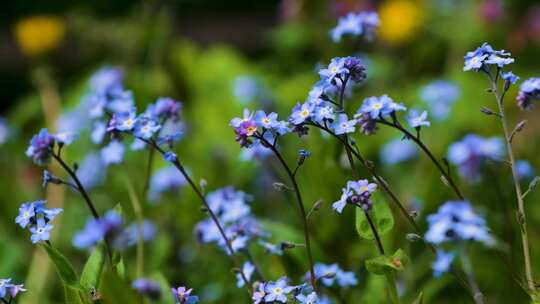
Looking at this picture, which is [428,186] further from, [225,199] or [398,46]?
[398,46]

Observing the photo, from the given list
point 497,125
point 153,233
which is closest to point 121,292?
point 153,233

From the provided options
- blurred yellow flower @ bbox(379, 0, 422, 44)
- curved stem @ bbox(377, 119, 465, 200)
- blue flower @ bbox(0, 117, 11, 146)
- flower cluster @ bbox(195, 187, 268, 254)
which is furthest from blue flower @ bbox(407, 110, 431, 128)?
blurred yellow flower @ bbox(379, 0, 422, 44)

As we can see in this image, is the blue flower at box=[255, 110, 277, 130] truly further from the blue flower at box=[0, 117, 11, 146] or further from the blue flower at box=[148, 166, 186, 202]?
the blue flower at box=[0, 117, 11, 146]

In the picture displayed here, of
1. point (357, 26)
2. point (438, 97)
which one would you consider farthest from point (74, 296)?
point (438, 97)

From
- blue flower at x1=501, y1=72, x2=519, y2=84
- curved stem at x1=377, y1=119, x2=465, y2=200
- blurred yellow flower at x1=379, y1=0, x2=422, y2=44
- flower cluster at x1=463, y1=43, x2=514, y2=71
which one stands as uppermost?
blurred yellow flower at x1=379, y1=0, x2=422, y2=44

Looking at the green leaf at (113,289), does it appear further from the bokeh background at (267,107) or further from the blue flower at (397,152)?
the blue flower at (397,152)

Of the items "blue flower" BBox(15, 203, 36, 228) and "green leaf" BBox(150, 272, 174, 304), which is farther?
"green leaf" BBox(150, 272, 174, 304)

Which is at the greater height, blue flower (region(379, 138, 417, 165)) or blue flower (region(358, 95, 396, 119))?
blue flower (region(379, 138, 417, 165))

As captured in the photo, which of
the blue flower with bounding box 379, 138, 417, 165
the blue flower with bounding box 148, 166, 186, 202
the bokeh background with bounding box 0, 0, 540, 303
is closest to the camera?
the bokeh background with bounding box 0, 0, 540, 303

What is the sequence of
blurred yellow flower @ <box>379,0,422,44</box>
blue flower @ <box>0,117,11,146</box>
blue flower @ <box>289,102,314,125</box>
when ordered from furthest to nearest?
1. blurred yellow flower @ <box>379,0,422,44</box>
2. blue flower @ <box>0,117,11,146</box>
3. blue flower @ <box>289,102,314,125</box>
